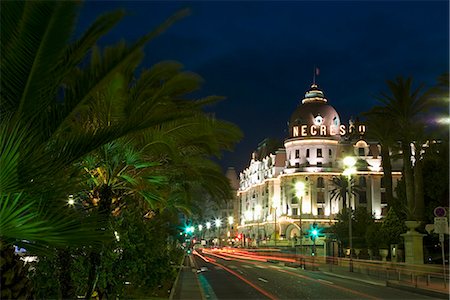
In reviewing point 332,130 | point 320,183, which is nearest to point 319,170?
point 320,183

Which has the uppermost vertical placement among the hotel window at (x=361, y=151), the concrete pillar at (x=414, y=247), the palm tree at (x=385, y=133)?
the hotel window at (x=361, y=151)

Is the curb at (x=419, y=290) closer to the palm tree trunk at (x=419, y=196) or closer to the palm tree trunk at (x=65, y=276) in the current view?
the palm tree trunk at (x=419, y=196)

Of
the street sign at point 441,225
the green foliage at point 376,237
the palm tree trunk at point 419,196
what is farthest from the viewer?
the green foliage at point 376,237

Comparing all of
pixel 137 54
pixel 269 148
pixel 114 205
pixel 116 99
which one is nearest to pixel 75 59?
pixel 137 54

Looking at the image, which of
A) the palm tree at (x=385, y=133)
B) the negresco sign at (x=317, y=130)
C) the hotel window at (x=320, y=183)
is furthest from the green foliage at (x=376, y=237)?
the negresco sign at (x=317, y=130)

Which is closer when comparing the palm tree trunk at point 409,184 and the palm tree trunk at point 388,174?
the palm tree trunk at point 409,184

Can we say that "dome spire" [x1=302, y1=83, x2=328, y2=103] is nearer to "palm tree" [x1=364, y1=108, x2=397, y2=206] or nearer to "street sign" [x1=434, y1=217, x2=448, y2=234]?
"palm tree" [x1=364, y1=108, x2=397, y2=206]

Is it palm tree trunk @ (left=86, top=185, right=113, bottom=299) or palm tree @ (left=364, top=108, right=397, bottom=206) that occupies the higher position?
palm tree @ (left=364, top=108, right=397, bottom=206)

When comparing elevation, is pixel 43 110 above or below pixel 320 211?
below

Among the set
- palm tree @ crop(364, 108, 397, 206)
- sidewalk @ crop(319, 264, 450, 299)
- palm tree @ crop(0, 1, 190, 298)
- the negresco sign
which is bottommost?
sidewalk @ crop(319, 264, 450, 299)

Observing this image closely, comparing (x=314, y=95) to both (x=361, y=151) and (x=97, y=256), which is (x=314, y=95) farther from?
(x=97, y=256)

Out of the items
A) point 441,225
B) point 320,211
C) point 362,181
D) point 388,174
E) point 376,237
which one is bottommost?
point 376,237

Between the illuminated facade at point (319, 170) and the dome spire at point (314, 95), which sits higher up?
the dome spire at point (314, 95)

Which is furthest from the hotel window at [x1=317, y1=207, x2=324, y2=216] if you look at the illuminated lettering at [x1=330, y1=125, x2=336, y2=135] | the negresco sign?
the illuminated lettering at [x1=330, y1=125, x2=336, y2=135]
